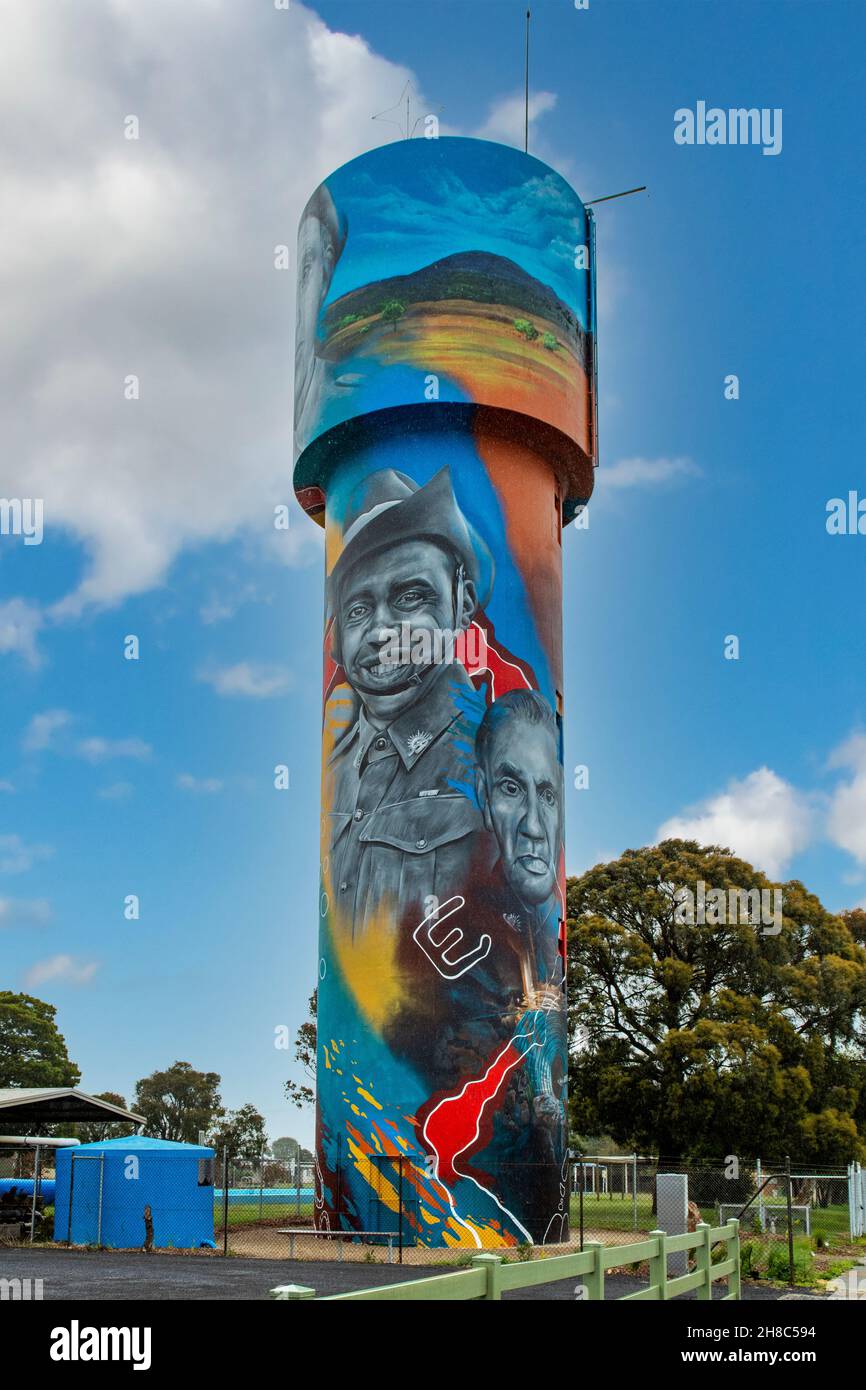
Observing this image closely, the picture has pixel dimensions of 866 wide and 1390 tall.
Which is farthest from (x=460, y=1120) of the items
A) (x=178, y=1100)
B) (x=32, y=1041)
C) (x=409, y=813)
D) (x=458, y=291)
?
(x=178, y=1100)

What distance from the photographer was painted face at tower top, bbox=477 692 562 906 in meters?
30.5

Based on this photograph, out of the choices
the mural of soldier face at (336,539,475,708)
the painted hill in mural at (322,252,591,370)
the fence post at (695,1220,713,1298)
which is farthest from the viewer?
the painted hill in mural at (322,252,591,370)

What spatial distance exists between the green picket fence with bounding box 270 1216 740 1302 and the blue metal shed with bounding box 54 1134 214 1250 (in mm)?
17652

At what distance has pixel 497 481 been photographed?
3275cm

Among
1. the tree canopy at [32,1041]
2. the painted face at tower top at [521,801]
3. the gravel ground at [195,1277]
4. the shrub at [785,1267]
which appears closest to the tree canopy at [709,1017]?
the painted face at tower top at [521,801]

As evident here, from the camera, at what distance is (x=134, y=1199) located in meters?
29.5

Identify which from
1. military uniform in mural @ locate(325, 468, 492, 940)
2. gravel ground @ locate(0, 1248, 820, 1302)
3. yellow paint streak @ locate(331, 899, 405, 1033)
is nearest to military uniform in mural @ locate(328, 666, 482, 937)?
military uniform in mural @ locate(325, 468, 492, 940)

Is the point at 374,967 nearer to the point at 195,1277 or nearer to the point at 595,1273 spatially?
the point at 195,1277

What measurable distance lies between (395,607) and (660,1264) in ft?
71.5

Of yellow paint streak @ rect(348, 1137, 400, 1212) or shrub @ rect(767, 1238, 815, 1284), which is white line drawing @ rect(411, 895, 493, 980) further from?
shrub @ rect(767, 1238, 815, 1284)

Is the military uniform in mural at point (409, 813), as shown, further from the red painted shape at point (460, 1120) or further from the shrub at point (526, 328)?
the shrub at point (526, 328)

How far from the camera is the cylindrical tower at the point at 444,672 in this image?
29141 mm

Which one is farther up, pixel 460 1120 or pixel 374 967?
pixel 374 967

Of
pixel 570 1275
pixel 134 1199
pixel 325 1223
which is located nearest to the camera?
pixel 570 1275
